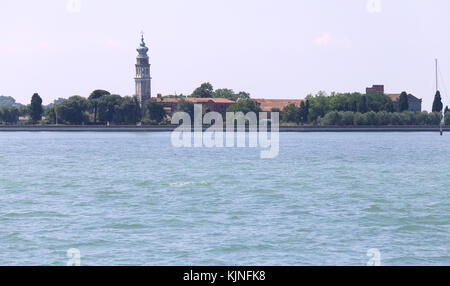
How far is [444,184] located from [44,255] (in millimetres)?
26785

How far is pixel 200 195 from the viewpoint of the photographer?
1220 inches

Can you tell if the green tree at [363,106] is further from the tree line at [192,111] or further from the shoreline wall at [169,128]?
the shoreline wall at [169,128]

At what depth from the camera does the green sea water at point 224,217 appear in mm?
17031

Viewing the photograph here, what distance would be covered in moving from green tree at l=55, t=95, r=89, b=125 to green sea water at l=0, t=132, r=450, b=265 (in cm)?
11436

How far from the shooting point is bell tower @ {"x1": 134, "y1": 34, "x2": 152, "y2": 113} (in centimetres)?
18925

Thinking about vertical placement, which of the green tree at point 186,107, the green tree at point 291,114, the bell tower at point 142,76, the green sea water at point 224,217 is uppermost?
the bell tower at point 142,76

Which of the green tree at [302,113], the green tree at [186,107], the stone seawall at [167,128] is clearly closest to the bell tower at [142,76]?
the green tree at [186,107]

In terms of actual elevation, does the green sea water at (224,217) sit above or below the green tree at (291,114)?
below

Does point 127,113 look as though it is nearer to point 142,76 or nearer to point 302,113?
point 142,76

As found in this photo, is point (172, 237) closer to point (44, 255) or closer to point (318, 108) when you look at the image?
point (44, 255)

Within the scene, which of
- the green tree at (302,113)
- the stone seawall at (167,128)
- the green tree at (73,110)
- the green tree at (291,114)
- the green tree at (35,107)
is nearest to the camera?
the green tree at (73,110)

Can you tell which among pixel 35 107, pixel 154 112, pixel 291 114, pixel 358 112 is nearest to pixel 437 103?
pixel 358 112

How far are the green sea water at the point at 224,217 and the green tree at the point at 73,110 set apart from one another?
114 metres
